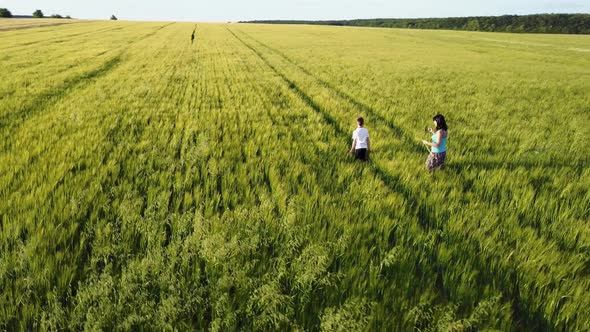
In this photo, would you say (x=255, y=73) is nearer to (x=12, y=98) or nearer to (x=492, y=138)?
(x=12, y=98)

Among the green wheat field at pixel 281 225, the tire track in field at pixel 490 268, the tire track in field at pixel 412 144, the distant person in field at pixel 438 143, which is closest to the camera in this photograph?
the green wheat field at pixel 281 225

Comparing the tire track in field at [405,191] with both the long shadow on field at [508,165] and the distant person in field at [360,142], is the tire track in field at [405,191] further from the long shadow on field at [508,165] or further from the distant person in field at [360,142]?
the long shadow on field at [508,165]

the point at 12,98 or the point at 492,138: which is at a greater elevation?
the point at 12,98

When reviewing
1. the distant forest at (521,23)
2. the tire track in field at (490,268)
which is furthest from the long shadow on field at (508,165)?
the distant forest at (521,23)

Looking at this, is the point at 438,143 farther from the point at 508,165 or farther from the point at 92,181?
the point at 92,181

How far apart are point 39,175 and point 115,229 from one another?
2.30m

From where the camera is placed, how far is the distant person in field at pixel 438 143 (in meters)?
5.75

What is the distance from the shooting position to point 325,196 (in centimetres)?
481

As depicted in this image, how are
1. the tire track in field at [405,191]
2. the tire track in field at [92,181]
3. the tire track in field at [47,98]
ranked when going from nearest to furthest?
the tire track in field at [92,181], the tire track in field at [405,191], the tire track in field at [47,98]

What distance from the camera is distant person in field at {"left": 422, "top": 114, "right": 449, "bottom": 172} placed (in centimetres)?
575

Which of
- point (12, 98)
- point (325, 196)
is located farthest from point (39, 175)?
point (12, 98)

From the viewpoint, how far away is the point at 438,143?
582 cm

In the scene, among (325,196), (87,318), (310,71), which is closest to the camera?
(87,318)

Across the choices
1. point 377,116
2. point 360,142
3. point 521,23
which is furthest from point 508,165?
point 521,23
